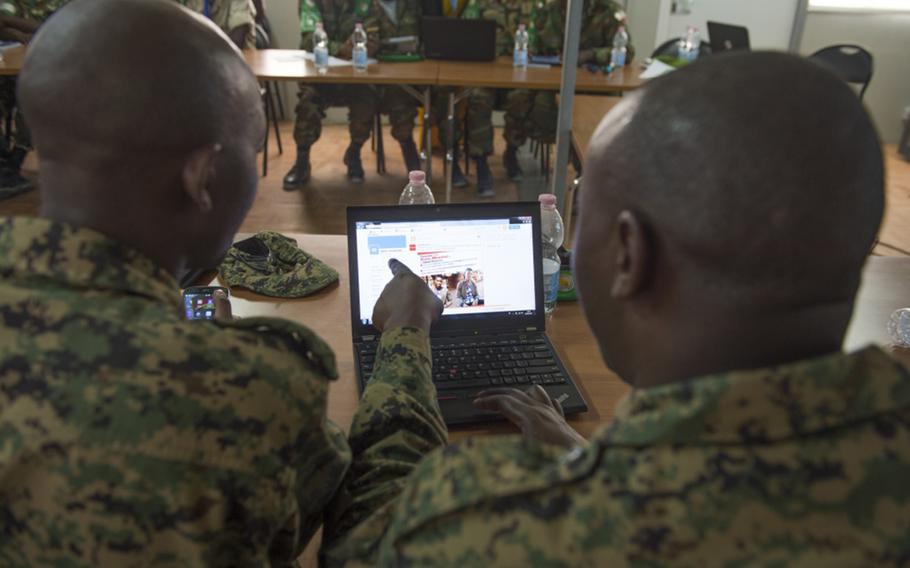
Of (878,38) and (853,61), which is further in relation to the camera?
(878,38)

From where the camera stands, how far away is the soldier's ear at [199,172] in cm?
69

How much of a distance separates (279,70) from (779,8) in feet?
A: 12.6

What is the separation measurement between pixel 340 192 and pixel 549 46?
149 cm

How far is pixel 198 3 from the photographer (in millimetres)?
4090

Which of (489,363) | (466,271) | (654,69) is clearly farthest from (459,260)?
(654,69)

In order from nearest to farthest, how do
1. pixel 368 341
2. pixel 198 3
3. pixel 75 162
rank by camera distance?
pixel 75 162 < pixel 368 341 < pixel 198 3

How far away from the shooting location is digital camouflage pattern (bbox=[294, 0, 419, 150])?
4141 mm

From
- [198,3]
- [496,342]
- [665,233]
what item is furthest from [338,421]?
[198,3]

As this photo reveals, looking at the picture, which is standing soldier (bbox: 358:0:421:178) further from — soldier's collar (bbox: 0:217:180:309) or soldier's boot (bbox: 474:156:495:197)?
soldier's collar (bbox: 0:217:180:309)

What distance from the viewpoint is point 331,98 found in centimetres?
436

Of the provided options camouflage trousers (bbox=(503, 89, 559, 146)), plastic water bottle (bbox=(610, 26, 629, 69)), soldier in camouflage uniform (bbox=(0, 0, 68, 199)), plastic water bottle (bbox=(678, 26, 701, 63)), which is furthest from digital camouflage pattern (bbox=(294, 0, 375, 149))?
plastic water bottle (bbox=(678, 26, 701, 63))

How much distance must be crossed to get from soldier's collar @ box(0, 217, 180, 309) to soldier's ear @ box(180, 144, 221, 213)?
0.08 m

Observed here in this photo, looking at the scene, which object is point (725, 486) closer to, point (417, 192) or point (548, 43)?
point (417, 192)

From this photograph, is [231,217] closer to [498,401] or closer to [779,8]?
[498,401]
